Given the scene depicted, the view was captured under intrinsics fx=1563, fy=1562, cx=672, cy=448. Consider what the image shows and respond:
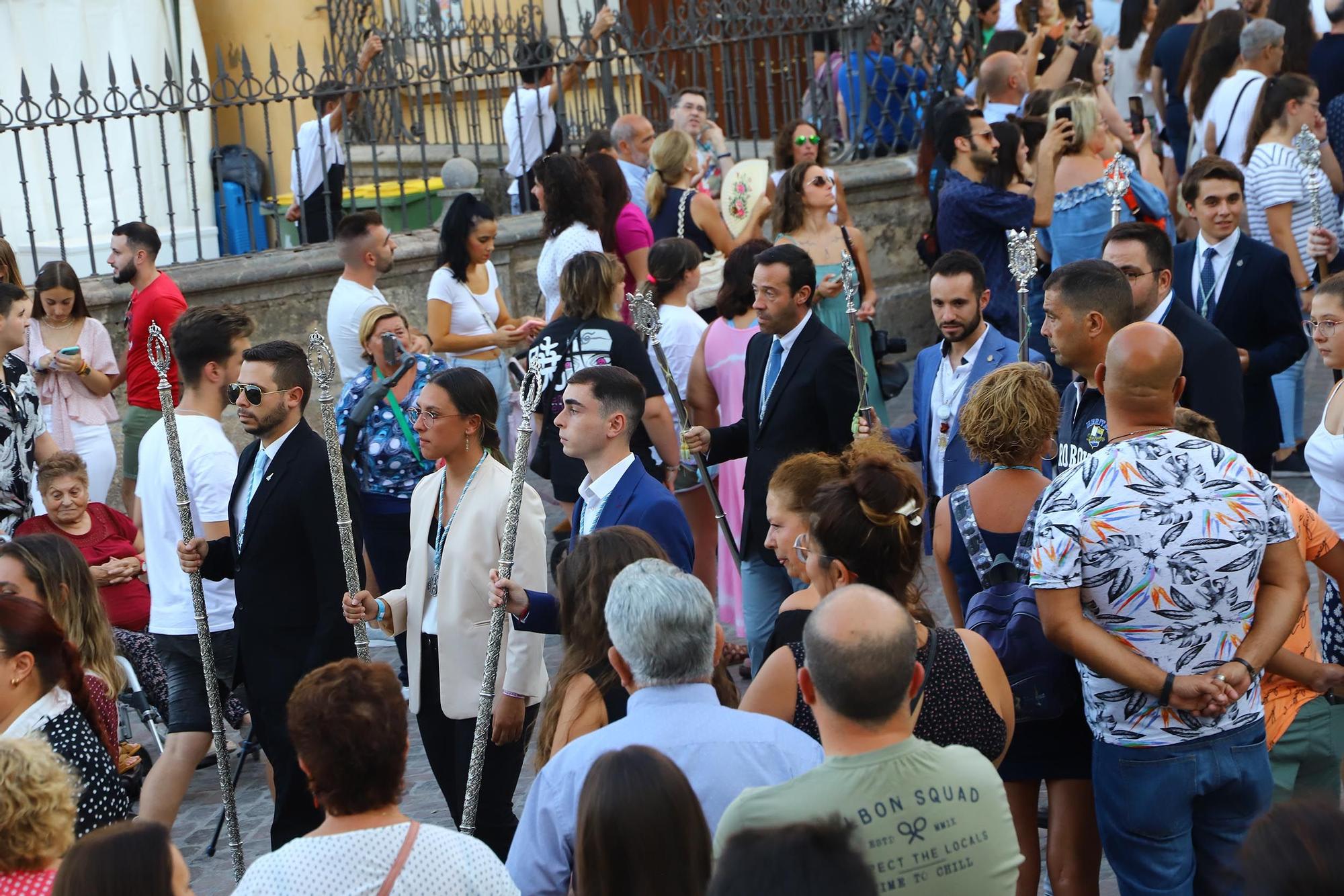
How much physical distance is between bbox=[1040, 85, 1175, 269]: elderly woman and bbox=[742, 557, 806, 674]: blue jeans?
3.56 metres

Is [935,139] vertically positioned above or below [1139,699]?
above

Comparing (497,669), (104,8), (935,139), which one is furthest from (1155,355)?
(104,8)

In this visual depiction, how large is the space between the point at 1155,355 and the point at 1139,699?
0.83m

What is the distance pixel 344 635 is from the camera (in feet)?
17.0

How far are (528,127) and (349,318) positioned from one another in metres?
3.98

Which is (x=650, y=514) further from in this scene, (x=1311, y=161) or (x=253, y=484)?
(x=1311, y=161)

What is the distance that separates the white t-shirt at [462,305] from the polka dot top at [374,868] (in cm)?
566

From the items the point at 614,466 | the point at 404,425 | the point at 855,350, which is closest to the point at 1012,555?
the point at 614,466

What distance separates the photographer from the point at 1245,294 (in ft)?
21.9

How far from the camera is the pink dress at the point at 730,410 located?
7.08 m

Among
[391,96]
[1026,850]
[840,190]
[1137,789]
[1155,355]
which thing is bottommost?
A: [1026,850]

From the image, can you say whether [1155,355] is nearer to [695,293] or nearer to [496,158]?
[695,293]

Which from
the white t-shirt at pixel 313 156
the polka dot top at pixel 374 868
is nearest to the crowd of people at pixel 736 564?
the polka dot top at pixel 374 868

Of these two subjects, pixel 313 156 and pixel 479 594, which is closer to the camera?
pixel 479 594
